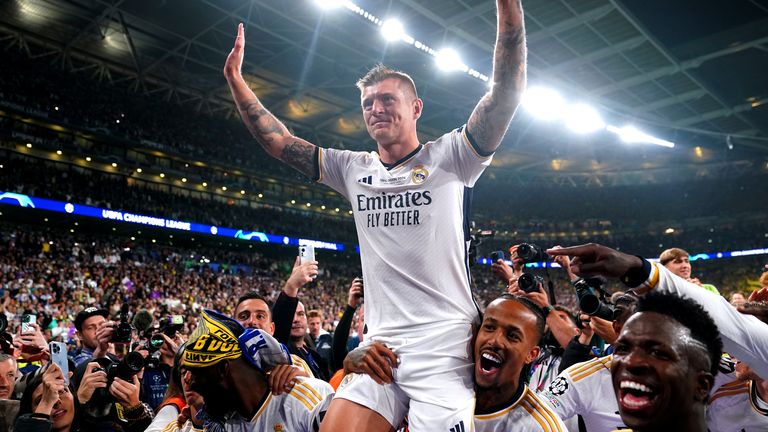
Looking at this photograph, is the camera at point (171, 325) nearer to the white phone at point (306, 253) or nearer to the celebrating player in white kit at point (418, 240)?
the white phone at point (306, 253)

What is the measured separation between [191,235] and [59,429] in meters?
→ 25.4

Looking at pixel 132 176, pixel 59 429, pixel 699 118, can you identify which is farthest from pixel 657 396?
pixel 132 176

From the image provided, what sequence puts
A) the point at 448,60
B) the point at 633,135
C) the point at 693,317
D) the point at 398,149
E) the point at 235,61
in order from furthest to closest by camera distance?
the point at 633,135, the point at 448,60, the point at 235,61, the point at 398,149, the point at 693,317

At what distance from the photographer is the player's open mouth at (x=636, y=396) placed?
1851 millimetres

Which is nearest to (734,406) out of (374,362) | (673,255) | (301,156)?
(673,255)

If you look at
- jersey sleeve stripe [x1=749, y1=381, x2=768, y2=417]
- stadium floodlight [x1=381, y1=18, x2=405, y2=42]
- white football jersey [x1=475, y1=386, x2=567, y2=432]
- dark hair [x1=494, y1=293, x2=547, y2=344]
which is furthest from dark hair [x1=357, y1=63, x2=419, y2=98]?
stadium floodlight [x1=381, y1=18, x2=405, y2=42]

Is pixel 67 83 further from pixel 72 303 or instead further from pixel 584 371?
pixel 584 371

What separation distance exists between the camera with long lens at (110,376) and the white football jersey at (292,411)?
31.3 inches

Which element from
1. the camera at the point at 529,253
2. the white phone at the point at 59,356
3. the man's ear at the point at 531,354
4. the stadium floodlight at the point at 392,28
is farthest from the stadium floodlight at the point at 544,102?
the white phone at the point at 59,356

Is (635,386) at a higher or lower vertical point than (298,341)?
higher

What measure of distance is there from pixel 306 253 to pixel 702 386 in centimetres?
266

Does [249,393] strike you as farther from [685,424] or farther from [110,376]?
[685,424]

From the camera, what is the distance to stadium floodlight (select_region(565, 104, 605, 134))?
76.2ft

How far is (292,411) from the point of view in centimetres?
282
